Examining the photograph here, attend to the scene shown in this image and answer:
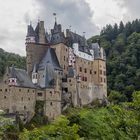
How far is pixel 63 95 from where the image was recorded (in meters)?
90.6

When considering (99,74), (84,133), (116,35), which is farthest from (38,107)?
(116,35)

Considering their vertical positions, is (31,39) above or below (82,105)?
above

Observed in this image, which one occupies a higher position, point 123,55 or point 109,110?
point 123,55

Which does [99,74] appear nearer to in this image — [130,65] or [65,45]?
[65,45]

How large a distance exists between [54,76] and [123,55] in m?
65.0

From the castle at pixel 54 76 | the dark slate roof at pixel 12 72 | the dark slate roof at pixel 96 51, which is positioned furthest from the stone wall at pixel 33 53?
the dark slate roof at pixel 96 51

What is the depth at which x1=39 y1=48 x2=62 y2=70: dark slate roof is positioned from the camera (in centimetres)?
9131

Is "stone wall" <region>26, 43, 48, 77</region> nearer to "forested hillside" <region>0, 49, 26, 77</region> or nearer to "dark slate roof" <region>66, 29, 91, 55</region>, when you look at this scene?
"dark slate roof" <region>66, 29, 91, 55</region>

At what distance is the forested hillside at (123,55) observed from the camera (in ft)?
447

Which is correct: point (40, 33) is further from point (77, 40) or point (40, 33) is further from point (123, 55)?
point (123, 55)

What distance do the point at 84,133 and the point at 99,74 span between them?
5196 cm

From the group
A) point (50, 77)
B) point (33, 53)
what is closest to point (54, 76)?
point (50, 77)

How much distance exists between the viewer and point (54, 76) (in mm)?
88375

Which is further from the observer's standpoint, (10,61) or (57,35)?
(10,61)
